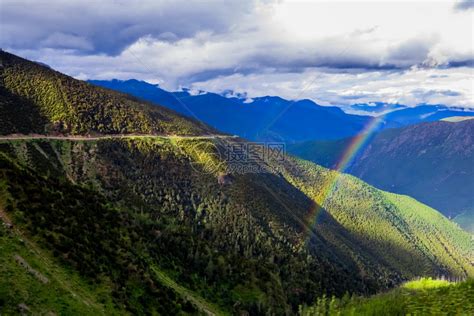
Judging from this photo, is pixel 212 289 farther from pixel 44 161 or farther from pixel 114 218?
pixel 44 161

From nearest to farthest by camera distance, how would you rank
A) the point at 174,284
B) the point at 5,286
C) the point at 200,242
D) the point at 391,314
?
the point at 391,314 < the point at 5,286 < the point at 174,284 < the point at 200,242

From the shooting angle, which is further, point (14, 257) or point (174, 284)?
point (174, 284)

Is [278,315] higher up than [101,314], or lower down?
lower down

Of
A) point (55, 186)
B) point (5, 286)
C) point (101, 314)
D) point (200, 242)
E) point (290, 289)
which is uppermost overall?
point (55, 186)

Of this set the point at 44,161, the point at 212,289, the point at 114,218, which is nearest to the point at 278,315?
the point at 212,289

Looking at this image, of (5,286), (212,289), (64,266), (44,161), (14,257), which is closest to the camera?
(5,286)

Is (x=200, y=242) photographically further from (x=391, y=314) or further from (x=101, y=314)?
(x=391, y=314)

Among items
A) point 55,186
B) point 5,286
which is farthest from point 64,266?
point 55,186

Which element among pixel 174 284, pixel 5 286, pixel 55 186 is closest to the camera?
pixel 5 286

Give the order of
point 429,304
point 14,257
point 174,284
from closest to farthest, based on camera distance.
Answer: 1. point 429,304
2. point 14,257
3. point 174,284
